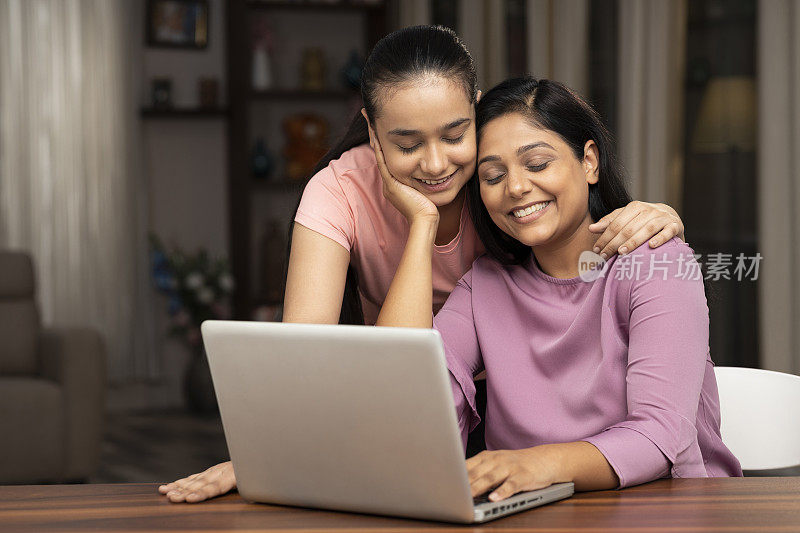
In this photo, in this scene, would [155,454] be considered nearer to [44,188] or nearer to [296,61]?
[44,188]

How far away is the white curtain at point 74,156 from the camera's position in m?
5.46

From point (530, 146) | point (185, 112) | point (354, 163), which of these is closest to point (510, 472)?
point (530, 146)

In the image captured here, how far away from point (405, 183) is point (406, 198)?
0.03m

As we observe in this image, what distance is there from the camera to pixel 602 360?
1396 mm

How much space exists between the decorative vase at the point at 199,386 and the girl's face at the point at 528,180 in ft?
13.2

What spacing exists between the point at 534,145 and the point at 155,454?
3.43 metres

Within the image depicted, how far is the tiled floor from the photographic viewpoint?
409 centimetres

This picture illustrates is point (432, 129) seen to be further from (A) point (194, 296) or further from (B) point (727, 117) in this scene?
(A) point (194, 296)

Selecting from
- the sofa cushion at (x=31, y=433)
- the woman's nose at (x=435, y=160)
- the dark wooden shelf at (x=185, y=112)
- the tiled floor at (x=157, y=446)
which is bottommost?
the tiled floor at (x=157, y=446)

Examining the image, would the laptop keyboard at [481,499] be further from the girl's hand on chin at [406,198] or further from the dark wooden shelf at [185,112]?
the dark wooden shelf at [185,112]

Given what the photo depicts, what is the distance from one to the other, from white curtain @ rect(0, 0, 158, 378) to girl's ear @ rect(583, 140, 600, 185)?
4504mm

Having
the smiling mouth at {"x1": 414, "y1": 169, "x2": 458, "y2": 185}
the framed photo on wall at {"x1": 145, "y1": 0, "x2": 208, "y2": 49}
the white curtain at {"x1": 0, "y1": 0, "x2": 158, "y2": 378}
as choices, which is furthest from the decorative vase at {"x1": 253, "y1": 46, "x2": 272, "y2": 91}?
the smiling mouth at {"x1": 414, "y1": 169, "x2": 458, "y2": 185}

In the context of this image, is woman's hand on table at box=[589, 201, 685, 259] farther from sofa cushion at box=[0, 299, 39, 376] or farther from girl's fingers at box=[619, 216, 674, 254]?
sofa cushion at box=[0, 299, 39, 376]

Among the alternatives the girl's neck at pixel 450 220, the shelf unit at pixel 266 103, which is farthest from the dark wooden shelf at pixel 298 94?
the girl's neck at pixel 450 220
